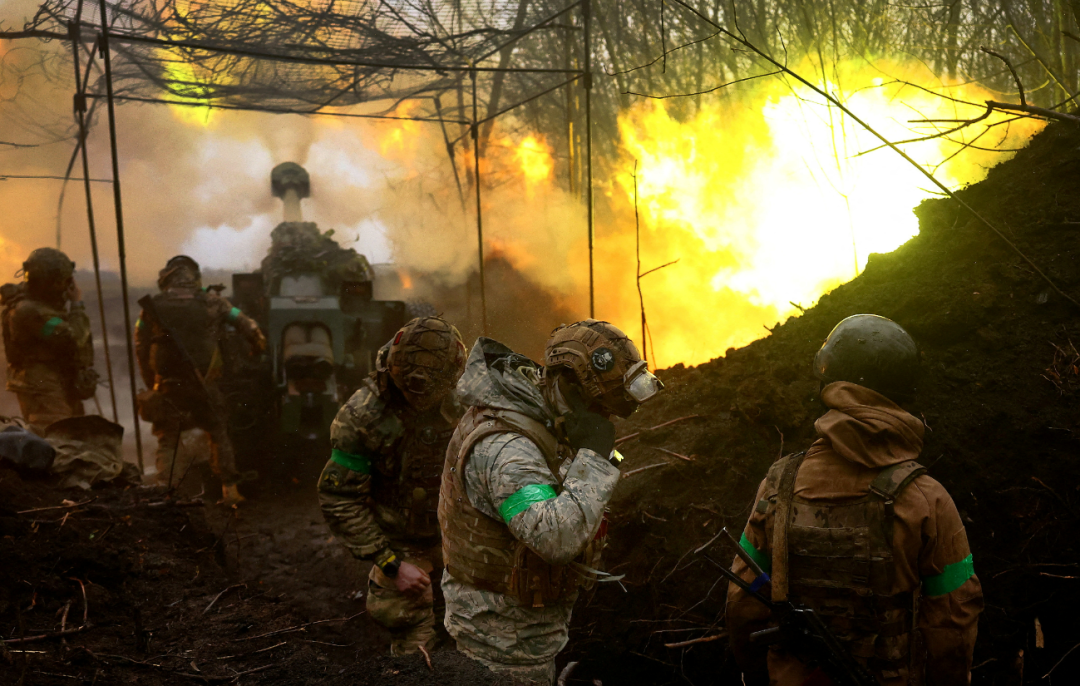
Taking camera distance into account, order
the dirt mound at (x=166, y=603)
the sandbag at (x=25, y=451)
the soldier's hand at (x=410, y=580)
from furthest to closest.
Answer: the sandbag at (x=25, y=451) → the soldier's hand at (x=410, y=580) → the dirt mound at (x=166, y=603)

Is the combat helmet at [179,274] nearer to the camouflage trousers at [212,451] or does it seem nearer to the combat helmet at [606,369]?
the camouflage trousers at [212,451]

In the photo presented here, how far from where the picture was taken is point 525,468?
90.5 inches

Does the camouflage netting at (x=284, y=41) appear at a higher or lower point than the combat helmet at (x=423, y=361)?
higher

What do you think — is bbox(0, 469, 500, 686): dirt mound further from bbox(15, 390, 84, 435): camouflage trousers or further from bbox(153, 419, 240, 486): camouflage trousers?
bbox(15, 390, 84, 435): camouflage trousers

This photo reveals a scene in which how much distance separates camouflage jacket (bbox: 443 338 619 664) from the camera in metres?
2.22

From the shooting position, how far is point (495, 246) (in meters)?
14.6

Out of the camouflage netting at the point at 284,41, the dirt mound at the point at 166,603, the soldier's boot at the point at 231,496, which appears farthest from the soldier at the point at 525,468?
the soldier's boot at the point at 231,496

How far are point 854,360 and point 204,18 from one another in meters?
8.03

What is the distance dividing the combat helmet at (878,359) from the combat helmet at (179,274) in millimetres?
6952

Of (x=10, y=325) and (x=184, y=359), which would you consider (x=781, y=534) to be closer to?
(x=184, y=359)

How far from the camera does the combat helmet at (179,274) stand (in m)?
7.50

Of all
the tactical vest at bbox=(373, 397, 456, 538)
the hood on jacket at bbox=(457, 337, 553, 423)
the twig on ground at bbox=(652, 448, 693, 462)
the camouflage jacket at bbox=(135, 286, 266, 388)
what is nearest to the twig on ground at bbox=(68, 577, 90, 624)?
the tactical vest at bbox=(373, 397, 456, 538)

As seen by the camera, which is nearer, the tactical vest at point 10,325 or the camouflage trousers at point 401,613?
the camouflage trousers at point 401,613

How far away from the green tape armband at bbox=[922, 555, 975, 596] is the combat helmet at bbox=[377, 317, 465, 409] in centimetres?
232
